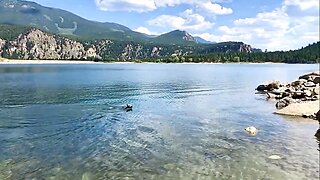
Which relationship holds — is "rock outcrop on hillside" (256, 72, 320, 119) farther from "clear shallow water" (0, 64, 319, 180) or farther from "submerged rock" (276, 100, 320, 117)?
"clear shallow water" (0, 64, 319, 180)

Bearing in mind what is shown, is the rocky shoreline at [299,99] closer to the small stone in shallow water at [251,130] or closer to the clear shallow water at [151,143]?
the clear shallow water at [151,143]

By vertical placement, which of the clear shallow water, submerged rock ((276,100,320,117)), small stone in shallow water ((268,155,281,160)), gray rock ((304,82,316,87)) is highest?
gray rock ((304,82,316,87))

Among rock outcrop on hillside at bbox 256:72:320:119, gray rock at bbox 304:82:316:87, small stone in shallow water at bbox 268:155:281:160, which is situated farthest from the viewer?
gray rock at bbox 304:82:316:87

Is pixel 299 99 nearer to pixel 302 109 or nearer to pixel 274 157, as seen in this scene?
pixel 302 109

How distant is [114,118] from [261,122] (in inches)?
571

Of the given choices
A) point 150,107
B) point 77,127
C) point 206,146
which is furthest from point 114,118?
point 206,146

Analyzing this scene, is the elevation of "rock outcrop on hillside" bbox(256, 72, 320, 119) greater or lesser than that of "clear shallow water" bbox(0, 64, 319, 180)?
greater

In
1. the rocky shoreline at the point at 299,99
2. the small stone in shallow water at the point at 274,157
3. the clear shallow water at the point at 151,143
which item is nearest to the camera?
the clear shallow water at the point at 151,143

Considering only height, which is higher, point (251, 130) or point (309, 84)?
point (309, 84)

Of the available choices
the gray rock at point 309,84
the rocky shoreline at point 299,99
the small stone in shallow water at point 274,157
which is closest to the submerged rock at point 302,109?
the rocky shoreline at point 299,99

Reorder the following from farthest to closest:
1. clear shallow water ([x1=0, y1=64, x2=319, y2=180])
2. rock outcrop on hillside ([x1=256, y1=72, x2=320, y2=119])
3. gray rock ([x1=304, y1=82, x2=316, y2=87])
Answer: gray rock ([x1=304, y1=82, x2=316, y2=87])
rock outcrop on hillside ([x1=256, y1=72, x2=320, y2=119])
clear shallow water ([x1=0, y1=64, x2=319, y2=180])

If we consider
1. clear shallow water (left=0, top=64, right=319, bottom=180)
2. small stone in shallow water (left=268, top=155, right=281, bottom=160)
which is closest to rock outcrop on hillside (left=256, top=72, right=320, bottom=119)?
clear shallow water (left=0, top=64, right=319, bottom=180)

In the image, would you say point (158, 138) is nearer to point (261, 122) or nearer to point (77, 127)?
point (77, 127)

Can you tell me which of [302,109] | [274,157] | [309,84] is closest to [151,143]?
[274,157]
